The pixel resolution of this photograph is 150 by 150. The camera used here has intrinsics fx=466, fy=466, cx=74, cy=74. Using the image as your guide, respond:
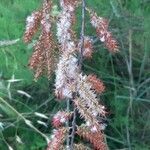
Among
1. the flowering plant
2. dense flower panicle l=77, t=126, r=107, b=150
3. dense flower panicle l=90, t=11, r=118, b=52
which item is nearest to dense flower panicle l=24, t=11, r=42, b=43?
the flowering plant

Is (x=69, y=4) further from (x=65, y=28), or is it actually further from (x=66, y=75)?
(x=66, y=75)

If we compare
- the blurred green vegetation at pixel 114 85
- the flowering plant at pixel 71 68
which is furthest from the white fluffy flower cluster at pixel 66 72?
the blurred green vegetation at pixel 114 85

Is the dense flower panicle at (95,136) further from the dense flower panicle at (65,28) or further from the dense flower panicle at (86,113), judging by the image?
the dense flower panicle at (65,28)

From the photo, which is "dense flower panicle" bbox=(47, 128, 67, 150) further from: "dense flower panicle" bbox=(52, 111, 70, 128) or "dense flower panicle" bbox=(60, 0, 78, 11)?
"dense flower panicle" bbox=(60, 0, 78, 11)

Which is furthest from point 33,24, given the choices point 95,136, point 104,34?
point 95,136

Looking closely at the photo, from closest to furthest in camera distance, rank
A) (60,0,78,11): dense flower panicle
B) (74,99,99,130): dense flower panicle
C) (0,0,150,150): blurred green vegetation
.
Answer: (74,99,99,130): dense flower panicle < (60,0,78,11): dense flower panicle < (0,0,150,150): blurred green vegetation
